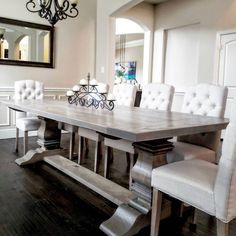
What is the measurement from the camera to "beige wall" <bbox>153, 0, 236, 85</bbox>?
4.70 meters

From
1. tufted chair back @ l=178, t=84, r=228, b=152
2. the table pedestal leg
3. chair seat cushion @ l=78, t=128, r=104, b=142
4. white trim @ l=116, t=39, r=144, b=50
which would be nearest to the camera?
the table pedestal leg

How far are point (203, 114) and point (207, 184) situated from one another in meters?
1.29

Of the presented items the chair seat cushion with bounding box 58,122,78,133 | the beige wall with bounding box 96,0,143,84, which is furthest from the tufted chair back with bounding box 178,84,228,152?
the beige wall with bounding box 96,0,143,84

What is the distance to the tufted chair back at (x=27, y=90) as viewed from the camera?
406 centimetres

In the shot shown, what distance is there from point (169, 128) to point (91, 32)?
4327 mm

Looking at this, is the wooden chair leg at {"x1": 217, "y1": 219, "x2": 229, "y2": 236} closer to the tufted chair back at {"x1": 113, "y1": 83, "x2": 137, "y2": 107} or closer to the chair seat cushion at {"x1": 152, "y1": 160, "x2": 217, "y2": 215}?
the chair seat cushion at {"x1": 152, "y1": 160, "x2": 217, "y2": 215}

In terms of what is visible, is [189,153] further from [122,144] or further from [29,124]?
[29,124]

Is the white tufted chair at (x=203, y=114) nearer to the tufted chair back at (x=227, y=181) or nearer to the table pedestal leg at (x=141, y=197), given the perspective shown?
the table pedestal leg at (x=141, y=197)

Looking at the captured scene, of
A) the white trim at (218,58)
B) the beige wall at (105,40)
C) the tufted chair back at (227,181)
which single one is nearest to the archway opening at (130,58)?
the beige wall at (105,40)

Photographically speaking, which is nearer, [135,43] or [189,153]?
[189,153]

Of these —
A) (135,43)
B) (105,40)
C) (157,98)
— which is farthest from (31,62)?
(135,43)

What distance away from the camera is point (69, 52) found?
16.9ft

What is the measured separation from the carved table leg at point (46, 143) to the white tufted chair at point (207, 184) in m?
1.98

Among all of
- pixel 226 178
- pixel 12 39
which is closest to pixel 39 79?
pixel 12 39
